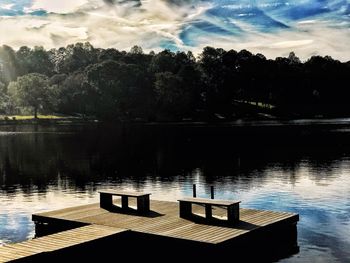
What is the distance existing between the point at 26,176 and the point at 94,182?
43.8ft

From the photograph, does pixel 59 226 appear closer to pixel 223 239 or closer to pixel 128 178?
pixel 223 239

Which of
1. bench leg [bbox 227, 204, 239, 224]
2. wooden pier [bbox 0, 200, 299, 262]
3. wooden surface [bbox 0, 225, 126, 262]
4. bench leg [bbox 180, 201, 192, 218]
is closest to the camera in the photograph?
wooden surface [bbox 0, 225, 126, 262]

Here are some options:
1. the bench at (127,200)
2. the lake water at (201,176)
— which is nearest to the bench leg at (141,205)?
the bench at (127,200)

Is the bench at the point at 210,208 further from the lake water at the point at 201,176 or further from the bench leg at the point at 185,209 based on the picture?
the lake water at the point at 201,176

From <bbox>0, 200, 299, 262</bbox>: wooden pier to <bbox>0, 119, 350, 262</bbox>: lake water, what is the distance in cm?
178

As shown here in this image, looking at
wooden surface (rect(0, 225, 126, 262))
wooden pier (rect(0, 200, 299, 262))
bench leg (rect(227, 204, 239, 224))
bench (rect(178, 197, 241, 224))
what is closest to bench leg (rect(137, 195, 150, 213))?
wooden pier (rect(0, 200, 299, 262))

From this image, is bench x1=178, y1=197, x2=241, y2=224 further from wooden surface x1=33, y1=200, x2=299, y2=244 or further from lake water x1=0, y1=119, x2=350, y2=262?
lake water x1=0, y1=119, x2=350, y2=262

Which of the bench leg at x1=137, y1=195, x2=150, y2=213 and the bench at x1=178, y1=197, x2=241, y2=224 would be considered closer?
the bench at x1=178, y1=197, x2=241, y2=224

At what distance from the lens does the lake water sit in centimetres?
4556

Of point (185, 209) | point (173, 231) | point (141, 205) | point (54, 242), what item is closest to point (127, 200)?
point (141, 205)

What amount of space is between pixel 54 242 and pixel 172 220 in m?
8.88

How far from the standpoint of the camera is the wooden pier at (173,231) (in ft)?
110

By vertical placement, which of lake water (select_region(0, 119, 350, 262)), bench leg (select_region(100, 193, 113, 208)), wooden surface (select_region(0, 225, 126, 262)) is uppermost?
bench leg (select_region(100, 193, 113, 208))

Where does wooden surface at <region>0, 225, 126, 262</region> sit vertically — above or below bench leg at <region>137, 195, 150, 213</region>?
below
